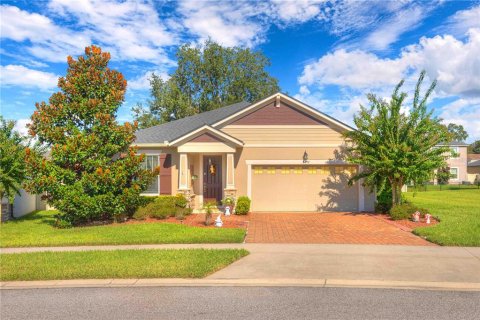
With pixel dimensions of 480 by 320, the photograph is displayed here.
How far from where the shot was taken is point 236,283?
6641mm

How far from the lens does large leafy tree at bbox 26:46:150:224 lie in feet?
42.1

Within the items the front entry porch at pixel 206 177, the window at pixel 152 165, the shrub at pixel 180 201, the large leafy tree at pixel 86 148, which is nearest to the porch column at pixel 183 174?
the front entry porch at pixel 206 177

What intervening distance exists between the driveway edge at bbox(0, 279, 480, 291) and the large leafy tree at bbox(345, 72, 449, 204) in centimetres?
802

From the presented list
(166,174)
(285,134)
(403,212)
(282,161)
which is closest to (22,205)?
(166,174)

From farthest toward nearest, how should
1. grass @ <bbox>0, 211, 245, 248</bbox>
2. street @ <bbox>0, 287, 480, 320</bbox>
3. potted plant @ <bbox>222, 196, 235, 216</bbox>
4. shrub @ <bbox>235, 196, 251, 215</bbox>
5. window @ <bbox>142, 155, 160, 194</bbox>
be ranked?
1. window @ <bbox>142, 155, 160, 194</bbox>
2. potted plant @ <bbox>222, 196, 235, 216</bbox>
3. shrub @ <bbox>235, 196, 251, 215</bbox>
4. grass @ <bbox>0, 211, 245, 248</bbox>
5. street @ <bbox>0, 287, 480, 320</bbox>

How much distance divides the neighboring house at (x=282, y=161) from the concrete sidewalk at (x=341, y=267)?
748cm

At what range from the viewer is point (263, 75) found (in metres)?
42.2

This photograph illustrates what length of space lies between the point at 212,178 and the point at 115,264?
10.2 m

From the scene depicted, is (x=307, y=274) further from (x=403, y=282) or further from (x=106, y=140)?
(x=106, y=140)

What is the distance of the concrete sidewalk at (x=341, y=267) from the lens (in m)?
6.66

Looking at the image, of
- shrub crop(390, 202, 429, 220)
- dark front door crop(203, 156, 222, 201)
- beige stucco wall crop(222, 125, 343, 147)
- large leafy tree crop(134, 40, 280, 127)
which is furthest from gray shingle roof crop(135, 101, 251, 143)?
large leafy tree crop(134, 40, 280, 127)

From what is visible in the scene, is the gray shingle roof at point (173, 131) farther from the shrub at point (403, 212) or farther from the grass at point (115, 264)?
the grass at point (115, 264)

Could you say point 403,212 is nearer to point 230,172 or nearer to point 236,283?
point 230,172

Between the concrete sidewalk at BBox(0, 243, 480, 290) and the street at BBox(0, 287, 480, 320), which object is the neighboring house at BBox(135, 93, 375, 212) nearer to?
the concrete sidewalk at BBox(0, 243, 480, 290)
